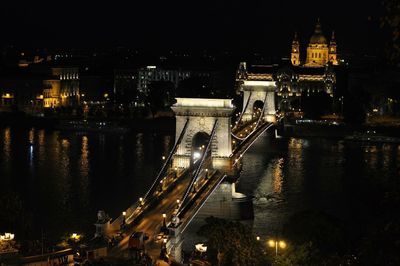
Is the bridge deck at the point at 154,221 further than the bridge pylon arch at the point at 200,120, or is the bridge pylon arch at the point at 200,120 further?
the bridge pylon arch at the point at 200,120

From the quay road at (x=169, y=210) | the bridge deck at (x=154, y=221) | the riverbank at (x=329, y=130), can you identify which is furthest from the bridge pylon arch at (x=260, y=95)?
the bridge deck at (x=154, y=221)

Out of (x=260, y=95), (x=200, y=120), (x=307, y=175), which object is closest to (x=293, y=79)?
(x=260, y=95)

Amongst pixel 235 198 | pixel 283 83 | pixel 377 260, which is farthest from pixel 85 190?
pixel 283 83

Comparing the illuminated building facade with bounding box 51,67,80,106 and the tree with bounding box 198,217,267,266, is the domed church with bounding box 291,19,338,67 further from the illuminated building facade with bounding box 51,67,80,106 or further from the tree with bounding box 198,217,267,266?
the tree with bounding box 198,217,267,266

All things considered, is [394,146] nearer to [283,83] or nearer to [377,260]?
[283,83]

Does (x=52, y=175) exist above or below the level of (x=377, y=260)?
below

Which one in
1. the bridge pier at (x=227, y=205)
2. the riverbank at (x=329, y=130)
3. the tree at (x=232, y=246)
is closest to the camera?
the tree at (x=232, y=246)

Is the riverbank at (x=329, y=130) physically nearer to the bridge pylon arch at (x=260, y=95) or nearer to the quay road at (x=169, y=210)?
Result: the bridge pylon arch at (x=260, y=95)
